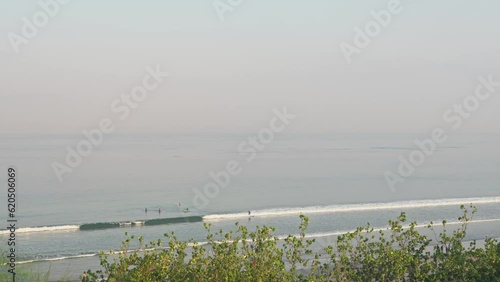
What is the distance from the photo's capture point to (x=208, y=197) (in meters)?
35.8

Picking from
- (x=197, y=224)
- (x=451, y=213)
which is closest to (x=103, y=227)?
(x=197, y=224)

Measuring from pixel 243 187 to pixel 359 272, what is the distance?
29077 millimetres

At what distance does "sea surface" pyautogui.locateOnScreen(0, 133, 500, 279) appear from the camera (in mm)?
25469

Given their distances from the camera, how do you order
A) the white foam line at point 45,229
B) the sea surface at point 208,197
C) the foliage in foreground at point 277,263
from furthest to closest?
1. the white foam line at point 45,229
2. the sea surface at point 208,197
3. the foliage in foreground at point 277,263

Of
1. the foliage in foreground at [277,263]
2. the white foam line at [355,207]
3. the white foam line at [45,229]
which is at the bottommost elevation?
the foliage in foreground at [277,263]

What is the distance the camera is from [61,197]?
113ft

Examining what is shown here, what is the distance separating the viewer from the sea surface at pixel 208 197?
25469 millimetres

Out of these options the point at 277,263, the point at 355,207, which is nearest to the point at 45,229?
the point at 355,207

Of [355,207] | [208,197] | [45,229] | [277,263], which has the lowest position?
[277,263]

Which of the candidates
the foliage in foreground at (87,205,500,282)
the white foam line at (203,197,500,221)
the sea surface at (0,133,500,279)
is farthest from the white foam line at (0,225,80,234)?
the foliage in foreground at (87,205,500,282)

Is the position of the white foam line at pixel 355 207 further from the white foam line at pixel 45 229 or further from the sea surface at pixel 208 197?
the white foam line at pixel 45 229

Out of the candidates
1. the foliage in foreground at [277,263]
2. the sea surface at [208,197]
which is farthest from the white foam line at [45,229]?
the foliage in foreground at [277,263]

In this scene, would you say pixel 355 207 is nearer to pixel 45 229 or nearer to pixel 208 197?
pixel 208 197

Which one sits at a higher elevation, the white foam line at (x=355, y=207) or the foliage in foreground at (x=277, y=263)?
the white foam line at (x=355, y=207)
